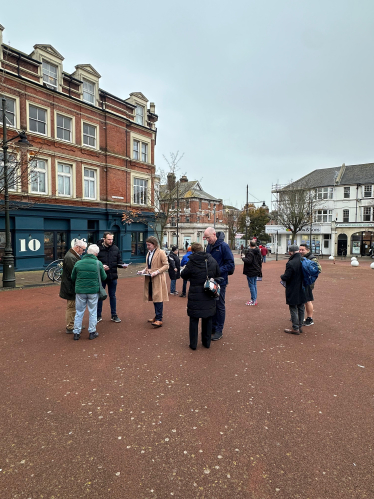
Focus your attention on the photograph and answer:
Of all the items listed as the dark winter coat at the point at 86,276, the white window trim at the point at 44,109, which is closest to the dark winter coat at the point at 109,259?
the dark winter coat at the point at 86,276

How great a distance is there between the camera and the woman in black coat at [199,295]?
4.96m

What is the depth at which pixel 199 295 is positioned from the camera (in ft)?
16.3

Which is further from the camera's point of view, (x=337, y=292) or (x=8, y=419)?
(x=337, y=292)

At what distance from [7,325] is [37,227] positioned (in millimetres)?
12575

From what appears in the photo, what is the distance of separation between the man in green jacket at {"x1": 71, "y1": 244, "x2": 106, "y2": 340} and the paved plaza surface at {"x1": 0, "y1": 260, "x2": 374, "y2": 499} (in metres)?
0.40

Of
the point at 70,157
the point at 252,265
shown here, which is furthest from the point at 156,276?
the point at 70,157

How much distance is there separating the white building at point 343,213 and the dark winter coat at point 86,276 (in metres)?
37.5

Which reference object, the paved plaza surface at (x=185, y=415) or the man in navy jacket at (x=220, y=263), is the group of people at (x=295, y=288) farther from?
the man in navy jacket at (x=220, y=263)

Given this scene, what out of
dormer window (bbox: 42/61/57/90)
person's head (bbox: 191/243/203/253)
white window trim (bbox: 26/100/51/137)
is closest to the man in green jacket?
person's head (bbox: 191/243/203/253)

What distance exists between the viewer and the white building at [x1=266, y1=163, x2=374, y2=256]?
40.9 meters

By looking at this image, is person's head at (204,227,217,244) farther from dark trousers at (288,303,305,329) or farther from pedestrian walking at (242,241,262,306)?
pedestrian walking at (242,241,262,306)

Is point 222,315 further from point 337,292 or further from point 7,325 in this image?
point 337,292

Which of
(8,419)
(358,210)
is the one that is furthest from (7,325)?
(358,210)

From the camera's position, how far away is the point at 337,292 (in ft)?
37.2
